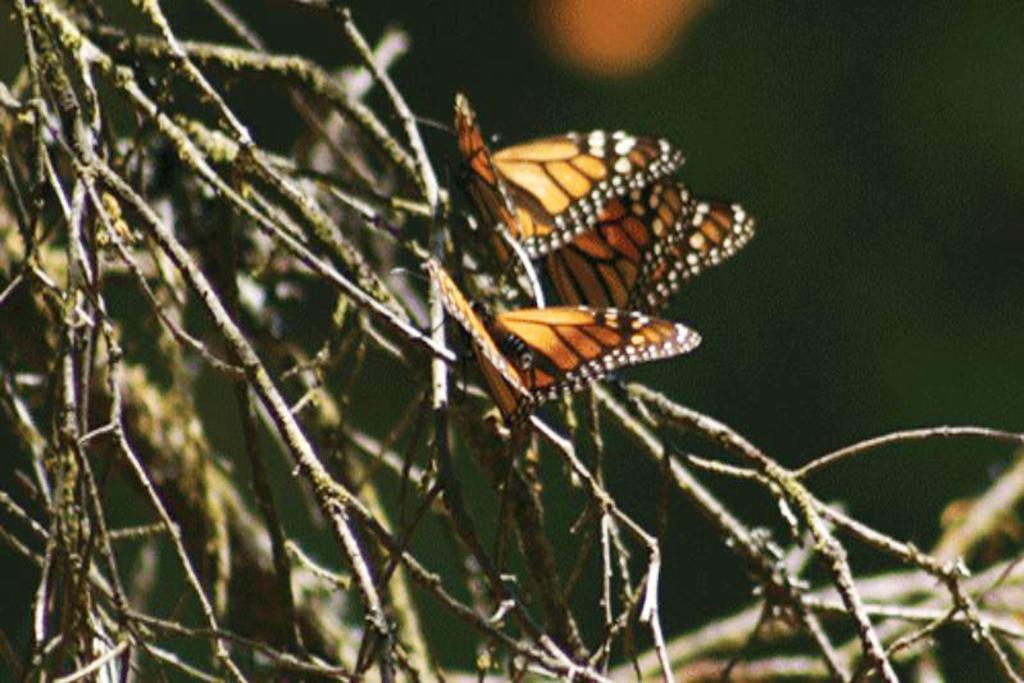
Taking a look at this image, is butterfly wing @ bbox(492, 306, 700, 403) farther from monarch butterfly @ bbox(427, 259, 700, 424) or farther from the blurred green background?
the blurred green background

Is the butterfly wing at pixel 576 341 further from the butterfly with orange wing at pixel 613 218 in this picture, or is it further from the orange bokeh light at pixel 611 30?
the orange bokeh light at pixel 611 30

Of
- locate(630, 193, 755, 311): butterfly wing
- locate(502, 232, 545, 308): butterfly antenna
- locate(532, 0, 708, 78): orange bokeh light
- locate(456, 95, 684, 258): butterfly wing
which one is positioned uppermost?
locate(532, 0, 708, 78): orange bokeh light

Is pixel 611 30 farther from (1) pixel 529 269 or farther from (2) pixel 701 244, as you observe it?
(1) pixel 529 269

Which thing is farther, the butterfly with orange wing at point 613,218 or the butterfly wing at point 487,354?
the butterfly with orange wing at point 613,218

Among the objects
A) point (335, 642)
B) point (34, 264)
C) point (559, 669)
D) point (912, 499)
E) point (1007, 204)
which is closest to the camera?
point (559, 669)

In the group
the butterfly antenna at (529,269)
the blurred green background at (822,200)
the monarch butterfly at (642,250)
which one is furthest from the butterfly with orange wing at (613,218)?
the blurred green background at (822,200)

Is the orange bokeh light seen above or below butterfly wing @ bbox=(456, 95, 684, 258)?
above

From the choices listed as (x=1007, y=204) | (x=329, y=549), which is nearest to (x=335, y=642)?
(x=329, y=549)

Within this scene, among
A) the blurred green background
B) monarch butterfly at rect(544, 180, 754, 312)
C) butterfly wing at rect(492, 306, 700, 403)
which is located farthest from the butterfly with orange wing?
the blurred green background

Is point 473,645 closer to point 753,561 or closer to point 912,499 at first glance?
point 912,499
